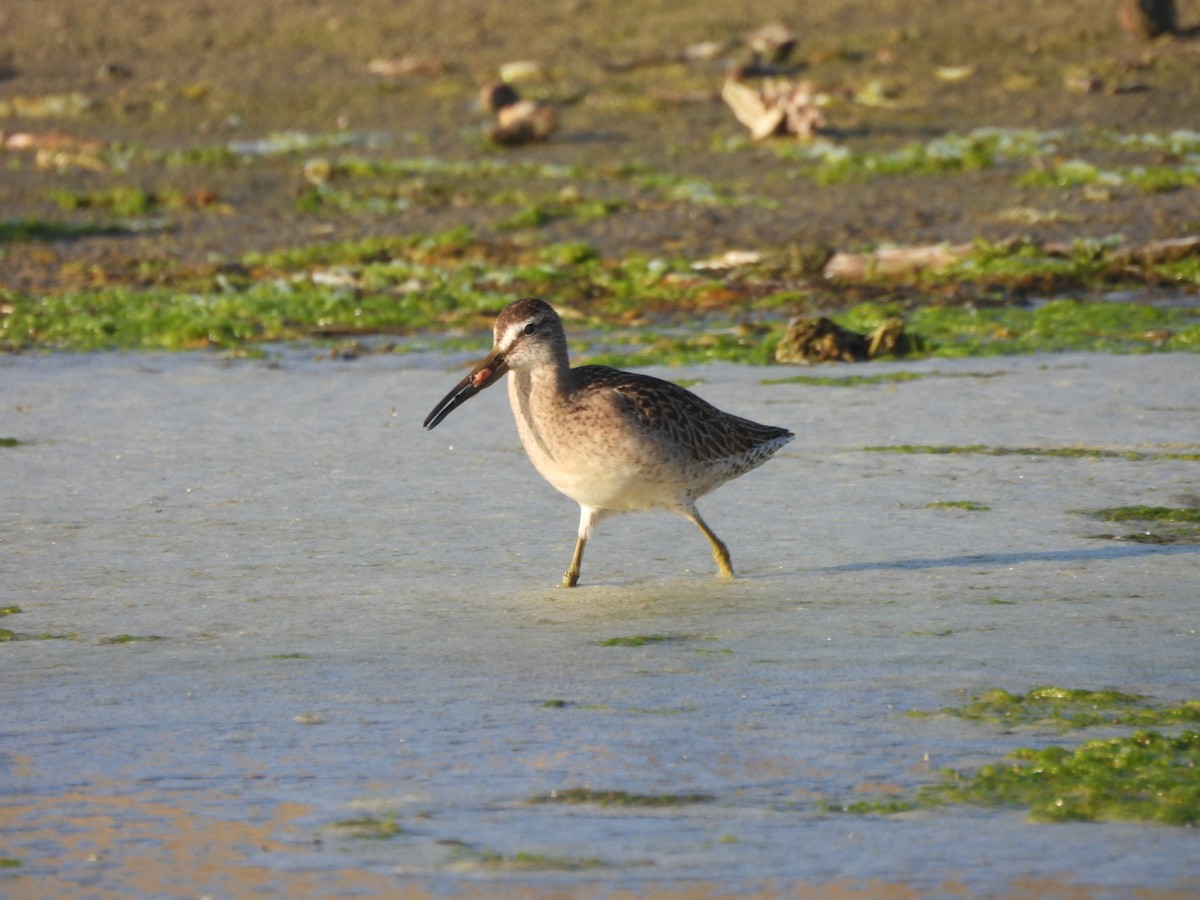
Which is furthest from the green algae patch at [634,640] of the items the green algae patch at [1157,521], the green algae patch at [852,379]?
the green algae patch at [852,379]

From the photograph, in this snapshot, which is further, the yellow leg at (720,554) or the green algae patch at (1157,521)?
the green algae patch at (1157,521)

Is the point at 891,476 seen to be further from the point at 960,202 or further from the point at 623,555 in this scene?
the point at 960,202

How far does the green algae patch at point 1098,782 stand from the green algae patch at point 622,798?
1.71ft

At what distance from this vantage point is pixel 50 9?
22.4 meters

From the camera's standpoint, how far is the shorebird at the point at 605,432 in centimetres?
649

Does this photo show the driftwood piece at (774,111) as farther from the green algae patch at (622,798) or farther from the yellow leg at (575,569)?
the green algae patch at (622,798)

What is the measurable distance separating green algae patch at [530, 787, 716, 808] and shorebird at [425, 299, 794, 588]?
2.09 meters

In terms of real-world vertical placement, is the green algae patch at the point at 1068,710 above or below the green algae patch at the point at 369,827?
below

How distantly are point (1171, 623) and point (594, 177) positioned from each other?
1073 centimetres

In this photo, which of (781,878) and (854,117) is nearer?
(781,878)

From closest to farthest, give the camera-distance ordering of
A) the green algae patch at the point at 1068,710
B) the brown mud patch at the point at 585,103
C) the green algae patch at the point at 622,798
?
the green algae patch at the point at 622,798 < the green algae patch at the point at 1068,710 < the brown mud patch at the point at 585,103

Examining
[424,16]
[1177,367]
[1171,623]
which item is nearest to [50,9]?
[424,16]

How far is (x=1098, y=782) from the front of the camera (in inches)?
175

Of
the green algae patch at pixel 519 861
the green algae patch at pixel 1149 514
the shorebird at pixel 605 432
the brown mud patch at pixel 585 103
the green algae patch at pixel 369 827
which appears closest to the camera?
the green algae patch at pixel 519 861
